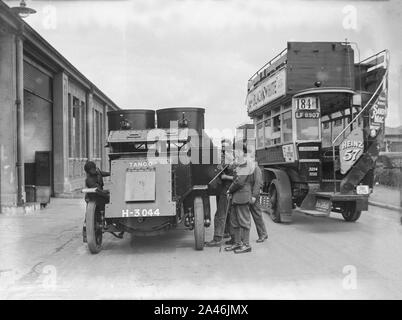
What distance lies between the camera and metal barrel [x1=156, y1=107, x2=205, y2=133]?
916 centimetres

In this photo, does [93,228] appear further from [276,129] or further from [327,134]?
[327,134]

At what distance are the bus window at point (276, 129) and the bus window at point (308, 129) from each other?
115 centimetres

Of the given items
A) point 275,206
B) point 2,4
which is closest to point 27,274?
point 275,206

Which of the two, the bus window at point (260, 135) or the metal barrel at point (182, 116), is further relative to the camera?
the bus window at point (260, 135)

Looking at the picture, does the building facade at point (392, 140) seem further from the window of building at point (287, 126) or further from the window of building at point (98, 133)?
the window of building at point (98, 133)

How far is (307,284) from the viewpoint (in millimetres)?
5387

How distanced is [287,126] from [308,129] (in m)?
0.67

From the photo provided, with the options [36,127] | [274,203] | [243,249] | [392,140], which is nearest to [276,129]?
[274,203]

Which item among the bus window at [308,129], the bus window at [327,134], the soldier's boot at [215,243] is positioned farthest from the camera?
the bus window at [327,134]

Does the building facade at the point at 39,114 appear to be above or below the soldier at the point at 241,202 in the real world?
above

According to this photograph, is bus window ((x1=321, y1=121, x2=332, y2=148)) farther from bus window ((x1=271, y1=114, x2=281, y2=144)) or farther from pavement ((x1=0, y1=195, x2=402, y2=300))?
pavement ((x1=0, y1=195, x2=402, y2=300))

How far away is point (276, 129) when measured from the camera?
11539 mm

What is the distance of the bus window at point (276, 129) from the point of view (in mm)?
11266

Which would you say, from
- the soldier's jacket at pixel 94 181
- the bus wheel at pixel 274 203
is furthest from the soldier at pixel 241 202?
the bus wheel at pixel 274 203
